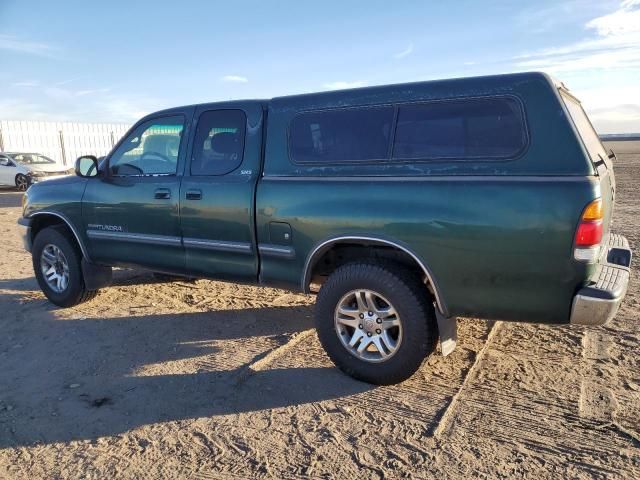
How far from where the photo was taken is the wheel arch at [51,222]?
5270mm

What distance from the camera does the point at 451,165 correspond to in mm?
3299

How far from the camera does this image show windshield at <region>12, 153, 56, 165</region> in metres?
18.9

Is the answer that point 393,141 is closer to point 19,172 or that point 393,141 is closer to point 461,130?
point 461,130

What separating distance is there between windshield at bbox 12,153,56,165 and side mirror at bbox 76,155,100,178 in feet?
53.2

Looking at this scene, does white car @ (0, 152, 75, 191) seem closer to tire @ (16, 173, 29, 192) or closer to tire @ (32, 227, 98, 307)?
tire @ (16, 173, 29, 192)

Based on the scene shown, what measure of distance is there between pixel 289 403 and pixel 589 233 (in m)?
2.12

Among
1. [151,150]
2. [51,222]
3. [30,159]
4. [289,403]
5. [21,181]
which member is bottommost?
[289,403]

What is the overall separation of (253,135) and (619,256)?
9.49ft

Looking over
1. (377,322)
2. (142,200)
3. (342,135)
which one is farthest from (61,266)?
(377,322)

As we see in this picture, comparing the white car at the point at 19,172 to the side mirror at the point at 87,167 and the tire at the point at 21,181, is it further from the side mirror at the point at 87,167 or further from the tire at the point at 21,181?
the side mirror at the point at 87,167

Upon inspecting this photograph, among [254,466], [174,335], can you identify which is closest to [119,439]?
[254,466]

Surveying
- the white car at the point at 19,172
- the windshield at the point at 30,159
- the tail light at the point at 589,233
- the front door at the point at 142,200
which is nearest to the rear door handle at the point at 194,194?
the front door at the point at 142,200

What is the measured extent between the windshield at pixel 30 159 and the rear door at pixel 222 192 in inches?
687

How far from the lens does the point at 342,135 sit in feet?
12.5
